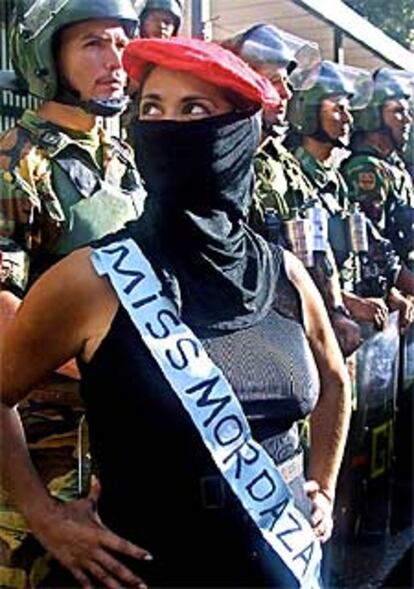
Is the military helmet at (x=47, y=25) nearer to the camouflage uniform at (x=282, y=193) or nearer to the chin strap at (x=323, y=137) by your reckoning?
the camouflage uniform at (x=282, y=193)

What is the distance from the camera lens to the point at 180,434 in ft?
5.19

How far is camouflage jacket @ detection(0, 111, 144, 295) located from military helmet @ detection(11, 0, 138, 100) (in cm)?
8

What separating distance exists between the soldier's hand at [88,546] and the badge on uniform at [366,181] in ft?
9.35

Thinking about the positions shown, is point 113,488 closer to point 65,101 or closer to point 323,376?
point 323,376

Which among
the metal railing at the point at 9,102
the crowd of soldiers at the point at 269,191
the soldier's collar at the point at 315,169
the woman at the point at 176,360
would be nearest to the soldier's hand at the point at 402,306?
the crowd of soldiers at the point at 269,191

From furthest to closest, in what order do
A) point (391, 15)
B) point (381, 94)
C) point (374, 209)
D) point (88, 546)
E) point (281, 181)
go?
point (381, 94) → point (374, 209) → point (391, 15) → point (281, 181) → point (88, 546)

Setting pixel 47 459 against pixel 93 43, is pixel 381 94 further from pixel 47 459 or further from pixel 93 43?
pixel 47 459

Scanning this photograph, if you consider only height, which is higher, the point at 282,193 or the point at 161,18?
the point at 161,18

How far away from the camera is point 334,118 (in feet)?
12.4

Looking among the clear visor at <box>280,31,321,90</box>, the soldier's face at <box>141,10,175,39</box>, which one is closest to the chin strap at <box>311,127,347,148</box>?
the clear visor at <box>280,31,321,90</box>

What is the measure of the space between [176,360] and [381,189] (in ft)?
9.26

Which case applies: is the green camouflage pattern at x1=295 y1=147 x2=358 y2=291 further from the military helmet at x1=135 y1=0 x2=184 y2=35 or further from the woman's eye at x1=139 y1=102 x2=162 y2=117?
the woman's eye at x1=139 y1=102 x2=162 y2=117

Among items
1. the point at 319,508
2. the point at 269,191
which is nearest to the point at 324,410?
the point at 319,508

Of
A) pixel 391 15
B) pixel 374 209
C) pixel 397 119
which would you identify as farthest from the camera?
pixel 397 119
